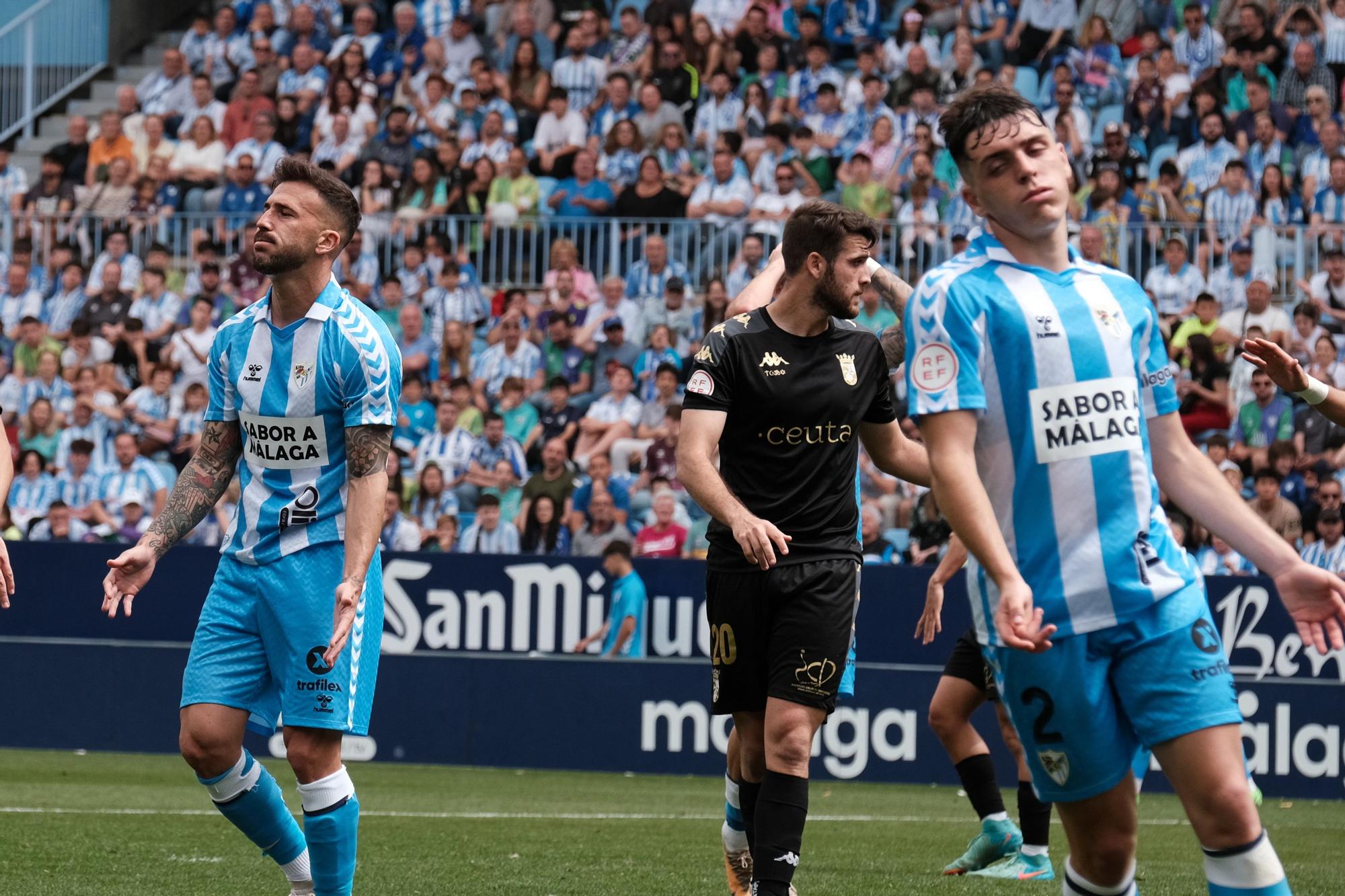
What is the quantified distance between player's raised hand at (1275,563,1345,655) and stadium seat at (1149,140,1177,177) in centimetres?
1469

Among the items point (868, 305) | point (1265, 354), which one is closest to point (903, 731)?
point (868, 305)

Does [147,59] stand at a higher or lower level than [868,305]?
higher

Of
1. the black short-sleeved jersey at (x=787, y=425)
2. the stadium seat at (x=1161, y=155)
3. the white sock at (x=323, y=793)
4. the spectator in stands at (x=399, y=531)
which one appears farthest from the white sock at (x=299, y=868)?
the stadium seat at (x=1161, y=155)

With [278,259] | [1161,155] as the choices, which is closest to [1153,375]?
[278,259]

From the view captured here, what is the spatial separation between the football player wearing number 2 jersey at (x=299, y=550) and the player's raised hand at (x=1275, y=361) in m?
2.68

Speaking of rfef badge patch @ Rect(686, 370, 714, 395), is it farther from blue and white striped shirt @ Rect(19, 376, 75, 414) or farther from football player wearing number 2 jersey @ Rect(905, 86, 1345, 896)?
blue and white striped shirt @ Rect(19, 376, 75, 414)

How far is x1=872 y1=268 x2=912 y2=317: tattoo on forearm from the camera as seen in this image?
6395 mm

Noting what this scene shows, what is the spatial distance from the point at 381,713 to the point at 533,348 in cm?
517

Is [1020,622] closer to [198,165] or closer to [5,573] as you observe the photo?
[5,573]

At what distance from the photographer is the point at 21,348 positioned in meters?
19.0

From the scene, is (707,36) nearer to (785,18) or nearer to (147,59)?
(785,18)

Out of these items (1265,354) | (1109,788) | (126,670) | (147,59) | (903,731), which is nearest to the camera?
(1109,788)

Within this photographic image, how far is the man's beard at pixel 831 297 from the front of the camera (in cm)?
636

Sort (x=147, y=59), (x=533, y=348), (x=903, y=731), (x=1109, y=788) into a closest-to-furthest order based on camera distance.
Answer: (x=1109, y=788)
(x=903, y=731)
(x=533, y=348)
(x=147, y=59)
